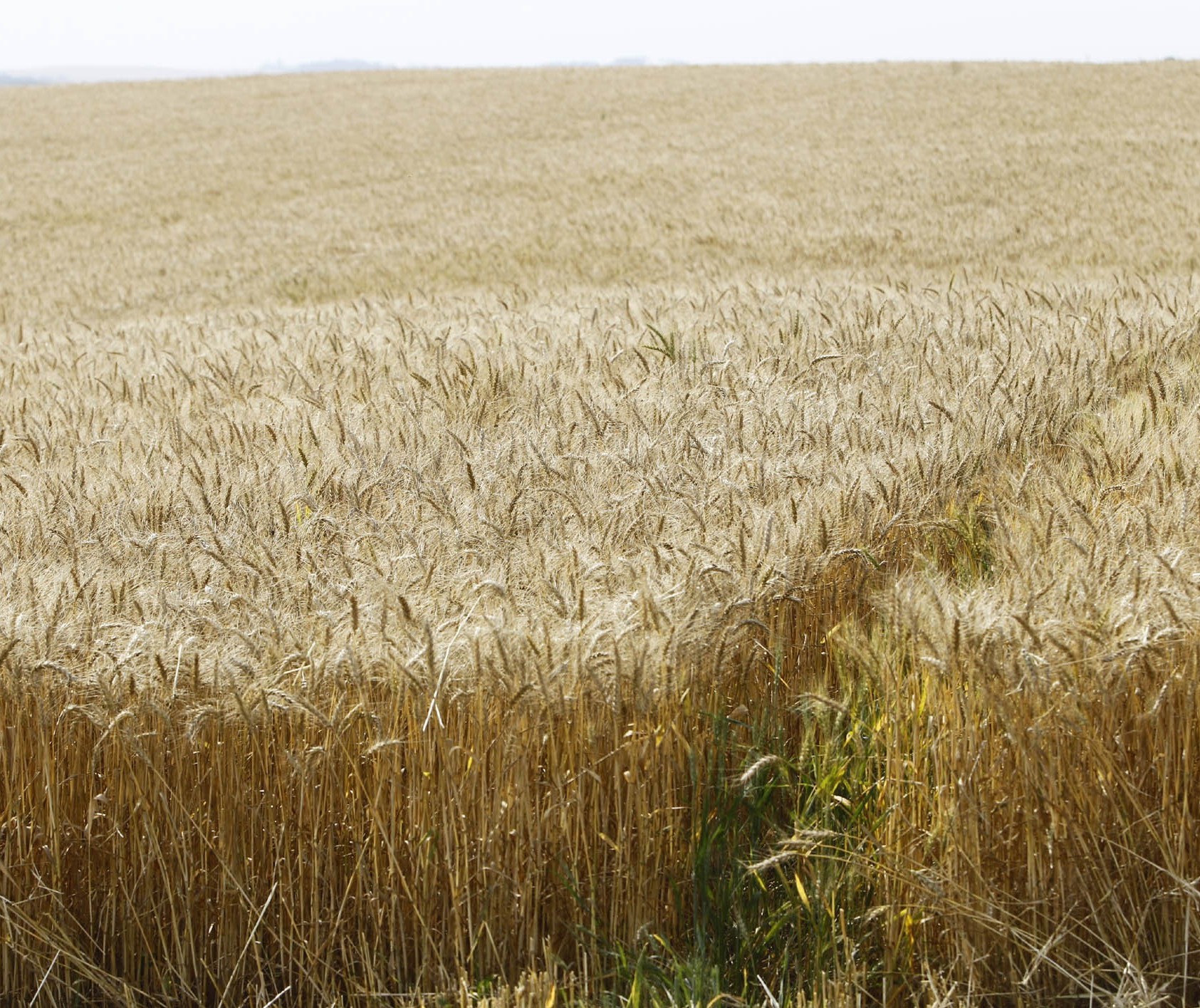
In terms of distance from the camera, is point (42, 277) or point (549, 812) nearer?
point (549, 812)

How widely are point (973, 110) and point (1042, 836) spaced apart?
21.8m

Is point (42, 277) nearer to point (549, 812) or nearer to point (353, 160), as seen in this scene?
point (353, 160)

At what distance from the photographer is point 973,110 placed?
2102 cm

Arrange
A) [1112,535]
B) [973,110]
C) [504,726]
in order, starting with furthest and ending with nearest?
1. [973,110]
2. [1112,535]
3. [504,726]

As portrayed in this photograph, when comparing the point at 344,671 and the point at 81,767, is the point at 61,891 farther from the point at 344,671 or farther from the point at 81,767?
the point at 344,671

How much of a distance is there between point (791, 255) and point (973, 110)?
11.4m

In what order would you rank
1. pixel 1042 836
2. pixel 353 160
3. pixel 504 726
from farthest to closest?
pixel 353 160 → pixel 504 726 → pixel 1042 836

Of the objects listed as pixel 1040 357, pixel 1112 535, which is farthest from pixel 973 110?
pixel 1112 535

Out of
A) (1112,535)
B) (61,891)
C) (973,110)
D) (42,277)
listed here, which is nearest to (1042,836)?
(1112,535)

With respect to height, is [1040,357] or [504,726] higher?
[1040,357]

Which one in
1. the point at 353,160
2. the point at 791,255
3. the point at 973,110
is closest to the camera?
the point at 791,255

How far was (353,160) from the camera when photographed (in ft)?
64.6

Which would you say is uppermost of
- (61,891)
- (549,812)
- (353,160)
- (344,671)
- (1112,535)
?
(353,160)

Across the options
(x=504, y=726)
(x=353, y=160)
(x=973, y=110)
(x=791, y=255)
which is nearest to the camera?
(x=504, y=726)
